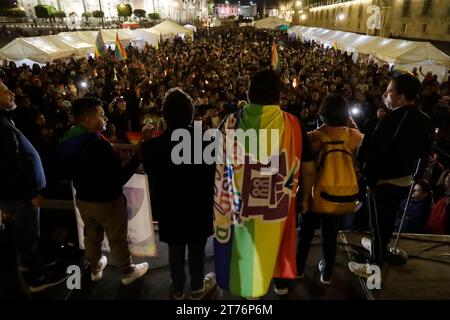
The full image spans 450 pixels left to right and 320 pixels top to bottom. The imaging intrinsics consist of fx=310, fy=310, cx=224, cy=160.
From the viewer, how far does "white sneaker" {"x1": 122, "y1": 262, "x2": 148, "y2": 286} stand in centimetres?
289

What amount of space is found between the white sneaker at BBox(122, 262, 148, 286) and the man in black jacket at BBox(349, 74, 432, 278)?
7.45 ft

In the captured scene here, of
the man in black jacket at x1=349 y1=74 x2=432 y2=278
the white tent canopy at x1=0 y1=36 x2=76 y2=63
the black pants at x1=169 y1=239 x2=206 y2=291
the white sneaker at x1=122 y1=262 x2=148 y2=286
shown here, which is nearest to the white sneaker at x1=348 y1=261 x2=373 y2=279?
A: the man in black jacket at x1=349 y1=74 x2=432 y2=278

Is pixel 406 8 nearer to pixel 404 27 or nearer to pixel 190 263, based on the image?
pixel 404 27

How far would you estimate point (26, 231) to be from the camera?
2773mm

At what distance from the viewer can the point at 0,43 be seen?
24.5 metres

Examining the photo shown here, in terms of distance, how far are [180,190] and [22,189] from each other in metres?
1.39

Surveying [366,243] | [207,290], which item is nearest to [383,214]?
[366,243]

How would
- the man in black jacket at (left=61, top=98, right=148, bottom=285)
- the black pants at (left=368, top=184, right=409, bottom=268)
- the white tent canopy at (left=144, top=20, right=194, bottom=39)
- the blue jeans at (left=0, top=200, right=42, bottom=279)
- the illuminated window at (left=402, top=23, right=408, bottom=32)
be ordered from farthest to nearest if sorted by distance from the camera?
the illuminated window at (left=402, top=23, right=408, bottom=32) → the white tent canopy at (left=144, top=20, right=194, bottom=39) → the black pants at (left=368, top=184, right=409, bottom=268) → the blue jeans at (left=0, top=200, right=42, bottom=279) → the man in black jacket at (left=61, top=98, right=148, bottom=285)

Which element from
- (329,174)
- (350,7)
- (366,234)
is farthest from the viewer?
(350,7)

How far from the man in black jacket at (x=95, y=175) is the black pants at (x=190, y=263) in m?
0.52

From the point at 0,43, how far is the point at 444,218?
3069 centimetres

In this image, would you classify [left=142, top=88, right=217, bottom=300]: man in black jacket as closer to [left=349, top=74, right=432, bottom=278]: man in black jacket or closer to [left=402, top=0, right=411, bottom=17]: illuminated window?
[left=349, top=74, right=432, bottom=278]: man in black jacket
